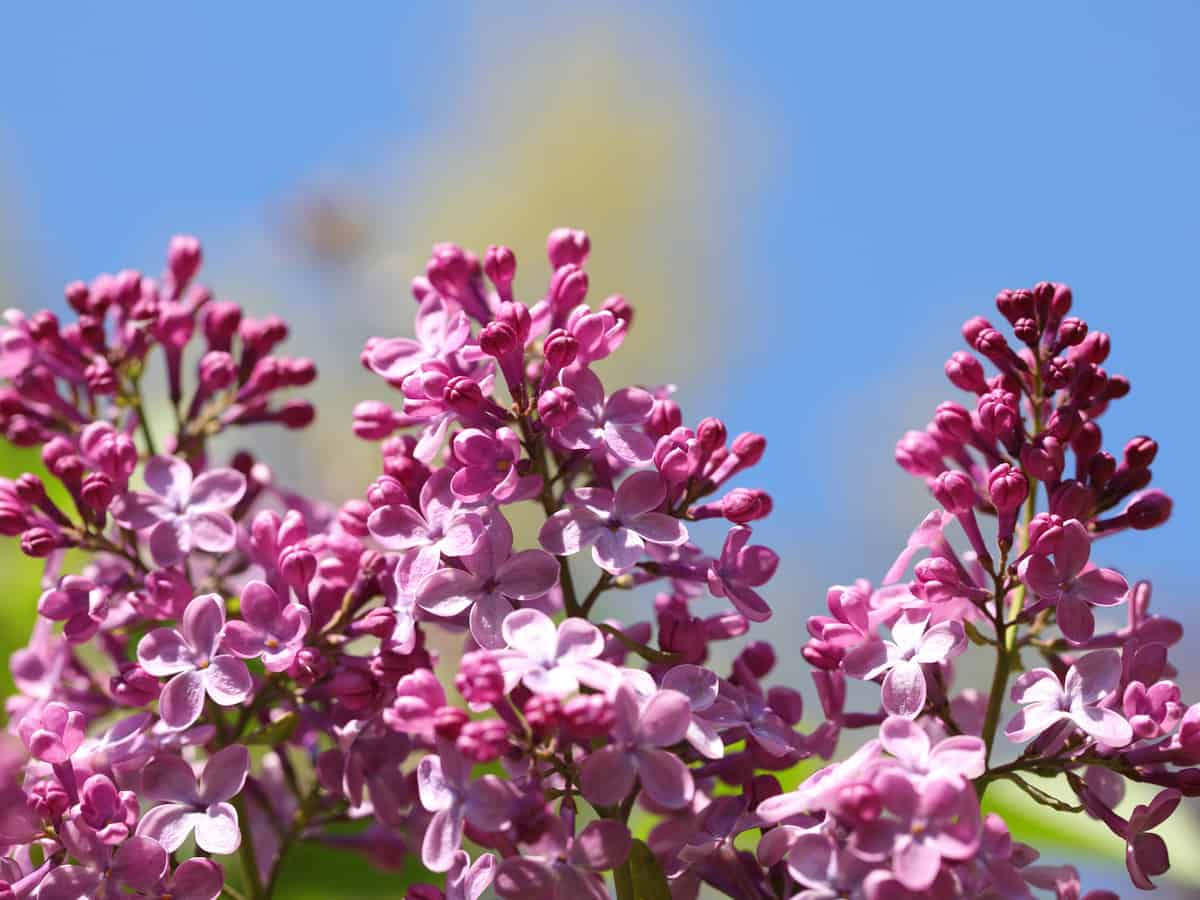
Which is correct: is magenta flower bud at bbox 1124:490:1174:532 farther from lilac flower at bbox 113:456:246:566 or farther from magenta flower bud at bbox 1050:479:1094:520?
lilac flower at bbox 113:456:246:566

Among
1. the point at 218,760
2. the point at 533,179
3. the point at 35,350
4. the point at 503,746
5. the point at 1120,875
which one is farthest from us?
the point at 533,179

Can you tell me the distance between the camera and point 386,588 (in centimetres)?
103

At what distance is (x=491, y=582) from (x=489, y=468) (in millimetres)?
74

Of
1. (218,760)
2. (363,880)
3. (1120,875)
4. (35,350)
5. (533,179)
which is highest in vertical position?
(533,179)

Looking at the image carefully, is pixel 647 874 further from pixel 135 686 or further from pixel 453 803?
pixel 135 686

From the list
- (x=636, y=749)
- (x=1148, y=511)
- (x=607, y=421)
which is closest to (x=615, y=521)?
(x=607, y=421)

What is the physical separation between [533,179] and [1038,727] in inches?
102

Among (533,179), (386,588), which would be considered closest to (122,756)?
(386,588)

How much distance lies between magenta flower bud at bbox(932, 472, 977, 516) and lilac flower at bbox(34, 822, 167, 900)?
56cm

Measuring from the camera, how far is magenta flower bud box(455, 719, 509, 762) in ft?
2.68

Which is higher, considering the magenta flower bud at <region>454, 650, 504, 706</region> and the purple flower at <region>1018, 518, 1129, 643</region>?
the purple flower at <region>1018, 518, 1129, 643</region>

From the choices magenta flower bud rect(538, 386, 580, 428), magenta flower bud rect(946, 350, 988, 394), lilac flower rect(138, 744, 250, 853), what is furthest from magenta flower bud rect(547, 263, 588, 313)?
lilac flower rect(138, 744, 250, 853)

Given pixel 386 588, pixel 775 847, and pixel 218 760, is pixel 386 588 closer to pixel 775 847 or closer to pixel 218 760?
pixel 218 760

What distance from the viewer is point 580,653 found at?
2.86 ft
